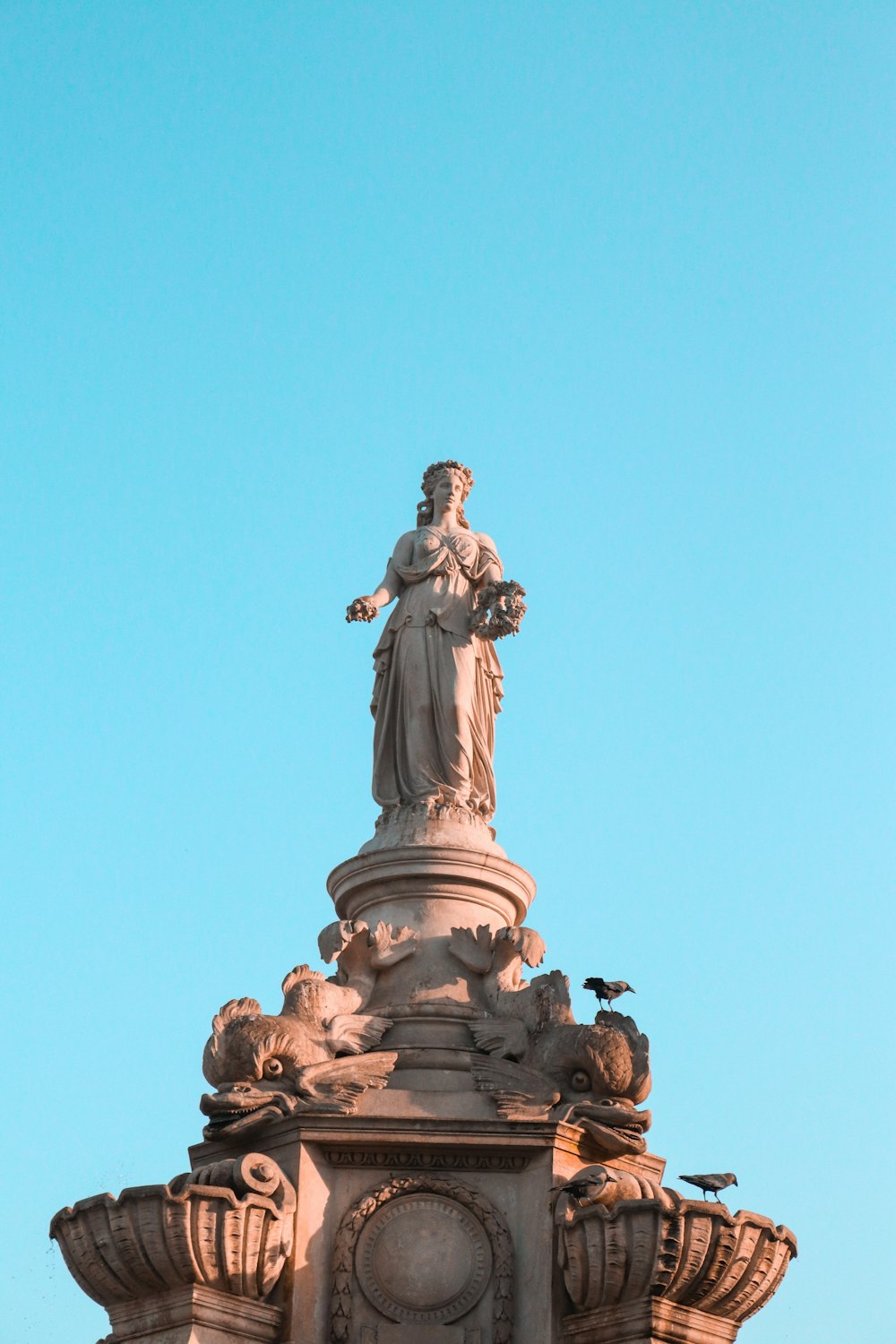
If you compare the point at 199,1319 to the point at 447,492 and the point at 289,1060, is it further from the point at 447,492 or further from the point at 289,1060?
the point at 447,492

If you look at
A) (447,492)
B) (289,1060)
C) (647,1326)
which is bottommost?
(647,1326)

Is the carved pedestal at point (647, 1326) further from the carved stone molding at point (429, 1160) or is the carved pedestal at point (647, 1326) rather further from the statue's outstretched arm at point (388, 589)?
the statue's outstretched arm at point (388, 589)

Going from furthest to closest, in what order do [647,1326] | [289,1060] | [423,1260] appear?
[289,1060] → [423,1260] → [647,1326]

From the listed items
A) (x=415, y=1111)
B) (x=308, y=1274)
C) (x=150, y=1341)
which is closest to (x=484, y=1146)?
(x=415, y=1111)

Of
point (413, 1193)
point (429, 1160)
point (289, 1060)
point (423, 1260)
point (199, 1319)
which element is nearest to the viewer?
point (199, 1319)

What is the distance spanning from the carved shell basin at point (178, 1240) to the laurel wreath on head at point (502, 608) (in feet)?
16.3

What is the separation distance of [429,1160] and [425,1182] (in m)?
0.16

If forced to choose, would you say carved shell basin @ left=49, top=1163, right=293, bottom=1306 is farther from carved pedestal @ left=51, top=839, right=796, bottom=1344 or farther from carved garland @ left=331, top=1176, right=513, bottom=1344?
carved garland @ left=331, top=1176, right=513, bottom=1344

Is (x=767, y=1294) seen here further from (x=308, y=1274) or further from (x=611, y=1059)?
(x=308, y=1274)

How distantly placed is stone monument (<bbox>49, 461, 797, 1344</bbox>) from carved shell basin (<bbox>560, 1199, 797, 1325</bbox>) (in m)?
0.01

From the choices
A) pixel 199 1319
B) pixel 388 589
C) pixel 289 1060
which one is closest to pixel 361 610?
pixel 388 589

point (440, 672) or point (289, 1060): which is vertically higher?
point (440, 672)

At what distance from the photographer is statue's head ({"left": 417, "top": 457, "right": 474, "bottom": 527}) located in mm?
17594

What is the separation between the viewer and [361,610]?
16.6 meters
